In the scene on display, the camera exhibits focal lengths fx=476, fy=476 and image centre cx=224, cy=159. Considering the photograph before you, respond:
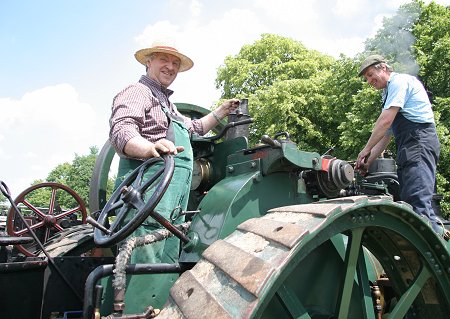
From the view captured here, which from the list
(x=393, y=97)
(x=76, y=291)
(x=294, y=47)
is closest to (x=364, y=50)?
(x=294, y=47)

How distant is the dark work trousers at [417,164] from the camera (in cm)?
310

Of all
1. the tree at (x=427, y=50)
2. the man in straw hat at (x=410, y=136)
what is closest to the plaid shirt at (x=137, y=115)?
the man in straw hat at (x=410, y=136)

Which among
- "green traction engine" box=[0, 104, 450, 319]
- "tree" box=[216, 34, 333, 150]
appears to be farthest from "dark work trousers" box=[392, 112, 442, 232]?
"tree" box=[216, 34, 333, 150]

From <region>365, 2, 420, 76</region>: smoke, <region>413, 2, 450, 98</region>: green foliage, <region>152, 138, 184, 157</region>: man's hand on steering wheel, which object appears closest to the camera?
<region>152, 138, 184, 157</region>: man's hand on steering wheel

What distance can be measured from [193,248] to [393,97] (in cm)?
192

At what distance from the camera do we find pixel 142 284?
241 centimetres

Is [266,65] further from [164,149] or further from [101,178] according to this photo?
[164,149]

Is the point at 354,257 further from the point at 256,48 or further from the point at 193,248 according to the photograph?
the point at 256,48

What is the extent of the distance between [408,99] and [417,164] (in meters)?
0.52

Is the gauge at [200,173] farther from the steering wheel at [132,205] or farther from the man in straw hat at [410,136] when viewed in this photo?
the man in straw hat at [410,136]

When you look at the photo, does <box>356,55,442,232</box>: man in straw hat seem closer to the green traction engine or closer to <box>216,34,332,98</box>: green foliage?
the green traction engine

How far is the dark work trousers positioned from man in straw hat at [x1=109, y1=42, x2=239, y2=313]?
58.7 inches

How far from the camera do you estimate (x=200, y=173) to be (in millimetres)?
3328

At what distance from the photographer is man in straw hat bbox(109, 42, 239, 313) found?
2410mm
